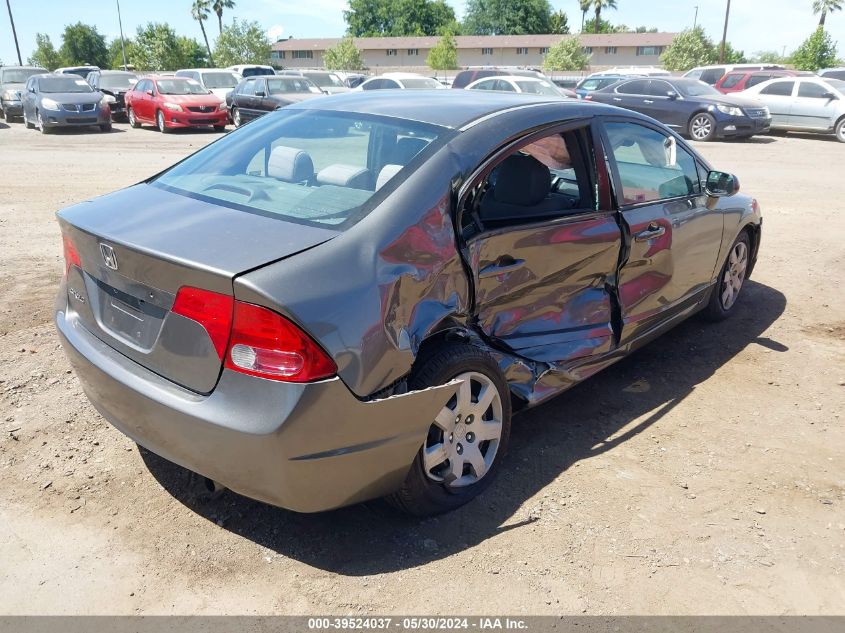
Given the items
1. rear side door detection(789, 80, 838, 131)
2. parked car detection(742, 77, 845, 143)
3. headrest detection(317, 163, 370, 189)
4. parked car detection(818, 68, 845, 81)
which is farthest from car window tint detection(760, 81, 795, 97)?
headrest detection(317, 163, 370, 189)

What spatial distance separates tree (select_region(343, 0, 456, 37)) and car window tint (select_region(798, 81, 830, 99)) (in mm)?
83168

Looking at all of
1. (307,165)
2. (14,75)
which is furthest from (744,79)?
(14,75)

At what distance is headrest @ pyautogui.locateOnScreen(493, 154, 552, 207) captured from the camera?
11.5 feet

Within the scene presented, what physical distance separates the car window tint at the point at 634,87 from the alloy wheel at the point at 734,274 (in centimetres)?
1504

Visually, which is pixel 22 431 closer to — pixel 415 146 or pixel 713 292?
pixel 415 146

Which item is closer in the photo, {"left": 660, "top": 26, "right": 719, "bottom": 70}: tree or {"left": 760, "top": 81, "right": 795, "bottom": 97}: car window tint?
{"left": 760, "top": 81, "right": 795, "bottom": 97}: car window tint

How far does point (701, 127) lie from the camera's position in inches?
717

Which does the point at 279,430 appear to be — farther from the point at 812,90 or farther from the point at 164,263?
the point at 812,90

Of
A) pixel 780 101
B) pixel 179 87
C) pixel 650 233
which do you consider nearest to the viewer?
pixel 650 233

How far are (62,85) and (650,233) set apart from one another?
20843mm

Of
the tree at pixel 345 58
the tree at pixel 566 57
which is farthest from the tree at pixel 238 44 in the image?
the tree at pixel 566 57

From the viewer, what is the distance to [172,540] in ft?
9.55

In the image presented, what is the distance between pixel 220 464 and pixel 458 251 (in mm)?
1264

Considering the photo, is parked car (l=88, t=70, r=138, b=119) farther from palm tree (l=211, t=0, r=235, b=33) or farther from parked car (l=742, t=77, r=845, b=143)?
palm tree (l=211, t=0, r=235, b=33)
